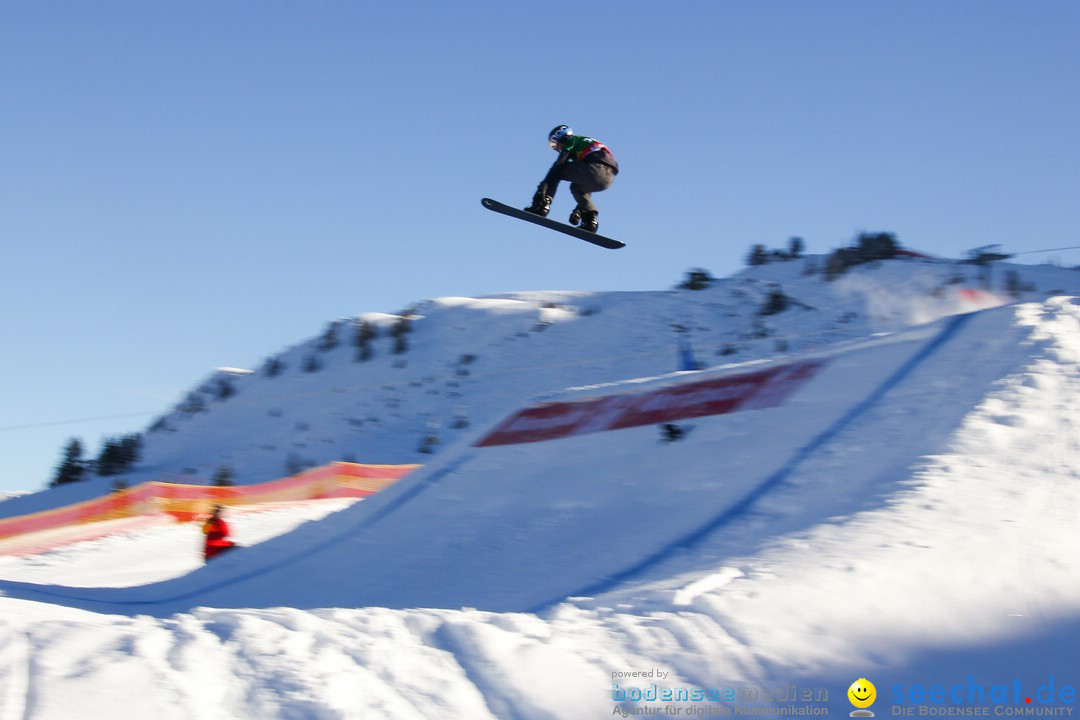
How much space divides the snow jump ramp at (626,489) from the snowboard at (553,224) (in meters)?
1.65

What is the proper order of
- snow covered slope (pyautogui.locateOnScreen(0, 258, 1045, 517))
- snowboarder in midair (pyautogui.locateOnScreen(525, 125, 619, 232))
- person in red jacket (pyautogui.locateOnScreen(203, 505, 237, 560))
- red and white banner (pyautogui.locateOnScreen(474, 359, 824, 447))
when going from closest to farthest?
snowboarder in midair (pyautogui.locateOnScreen(525, 125, 619, 232))
red and white banner (pyautogui.locateOnScreen(474, 359, 824, 447))
person in red jacket (pyautogui.locateOnScreen(203, 505, 237, 560))
snow covered slope (pyautogui.locateOnScreen(0, 258, 1045, 517))

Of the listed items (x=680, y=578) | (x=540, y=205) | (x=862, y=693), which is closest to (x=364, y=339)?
(x=540, y=205)

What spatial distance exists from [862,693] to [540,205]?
5701 millimetres

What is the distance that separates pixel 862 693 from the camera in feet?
13.5

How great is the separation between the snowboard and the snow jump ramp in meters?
1.65

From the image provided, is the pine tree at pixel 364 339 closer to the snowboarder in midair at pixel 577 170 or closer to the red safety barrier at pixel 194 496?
the red safety barrier at pixel 194 496

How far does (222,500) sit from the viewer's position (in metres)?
15.0

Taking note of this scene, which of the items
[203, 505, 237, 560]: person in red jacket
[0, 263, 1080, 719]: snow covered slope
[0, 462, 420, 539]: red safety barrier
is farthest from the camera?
[0, 462, 420, 539]: red safety barrier

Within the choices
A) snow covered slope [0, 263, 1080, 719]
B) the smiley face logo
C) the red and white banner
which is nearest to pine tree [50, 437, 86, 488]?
snow covered slope [0, 263, 1080, 719]

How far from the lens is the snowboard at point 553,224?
Result: 9.41m

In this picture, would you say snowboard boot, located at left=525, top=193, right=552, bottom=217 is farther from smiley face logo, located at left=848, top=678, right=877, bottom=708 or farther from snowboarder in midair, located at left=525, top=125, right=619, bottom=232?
smiley face logo, located at left=848, top=678, right=877, bottom=708

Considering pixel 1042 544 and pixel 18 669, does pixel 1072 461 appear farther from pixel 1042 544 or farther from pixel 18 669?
pixel 18 669

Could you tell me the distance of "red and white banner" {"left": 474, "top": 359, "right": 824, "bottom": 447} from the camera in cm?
973

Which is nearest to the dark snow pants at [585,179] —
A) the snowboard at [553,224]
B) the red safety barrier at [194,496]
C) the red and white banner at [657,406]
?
the snowboard at [553,224]
